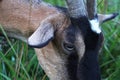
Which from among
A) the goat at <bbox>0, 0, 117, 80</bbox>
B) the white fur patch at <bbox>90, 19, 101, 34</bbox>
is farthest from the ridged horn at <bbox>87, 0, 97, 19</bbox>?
the white fur patch at <bbox>90, 19, 101, 34</bbox>

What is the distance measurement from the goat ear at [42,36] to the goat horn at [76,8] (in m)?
0.22

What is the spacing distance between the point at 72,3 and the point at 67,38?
0.30m

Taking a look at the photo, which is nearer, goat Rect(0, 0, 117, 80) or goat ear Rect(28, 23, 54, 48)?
goat ear Rect(28, 23, 54, 48)

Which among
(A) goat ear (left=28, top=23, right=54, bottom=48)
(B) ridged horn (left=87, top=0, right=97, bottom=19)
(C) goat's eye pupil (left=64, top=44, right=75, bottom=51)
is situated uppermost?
(B) ridged horn (left=87, top=0, right=97, bottom=19)

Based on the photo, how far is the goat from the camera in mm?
4188

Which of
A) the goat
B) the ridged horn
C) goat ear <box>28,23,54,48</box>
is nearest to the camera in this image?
goat ear <box>28,23,54,48</box>

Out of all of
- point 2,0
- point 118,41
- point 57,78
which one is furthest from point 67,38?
point 118,41

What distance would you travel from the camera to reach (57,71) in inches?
177

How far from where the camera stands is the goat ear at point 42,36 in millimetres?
4055

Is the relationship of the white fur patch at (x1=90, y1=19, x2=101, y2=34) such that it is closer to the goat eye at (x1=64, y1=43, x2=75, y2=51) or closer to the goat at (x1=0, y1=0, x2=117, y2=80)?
the goat at (x1=0, y1=0, x2=117, y2=80)

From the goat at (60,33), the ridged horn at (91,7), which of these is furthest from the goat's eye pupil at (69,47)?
the ridged horn at (91,7)

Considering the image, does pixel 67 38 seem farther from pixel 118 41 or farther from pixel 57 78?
pixel 118 41

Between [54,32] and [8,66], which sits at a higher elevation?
[54,32]

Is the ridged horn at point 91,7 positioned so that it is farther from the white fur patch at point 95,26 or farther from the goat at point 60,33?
the white fur patch at point 95,26
